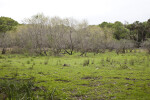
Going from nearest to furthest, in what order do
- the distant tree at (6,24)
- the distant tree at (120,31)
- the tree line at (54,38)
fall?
1. the tree line at (54,38)
2. the distant tree at (6,24)
3. the distant tree at (120,31)

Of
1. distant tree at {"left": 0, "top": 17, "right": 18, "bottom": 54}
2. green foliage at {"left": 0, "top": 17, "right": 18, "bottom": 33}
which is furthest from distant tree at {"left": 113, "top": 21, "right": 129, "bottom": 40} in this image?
green foliage at {"left": 0, "top": 17, "right": 18, "bottom": 33}

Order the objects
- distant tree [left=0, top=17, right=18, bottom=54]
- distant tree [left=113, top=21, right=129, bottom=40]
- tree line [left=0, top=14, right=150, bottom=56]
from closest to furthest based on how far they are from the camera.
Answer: tree line [left=0, top=14, right=150, bottom=56] → distant tree [left=0, top=17, right=18, bottom=54] → distant tree [left=113, top=21, right=129, bottom=40]

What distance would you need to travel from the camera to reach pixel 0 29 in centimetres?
3884

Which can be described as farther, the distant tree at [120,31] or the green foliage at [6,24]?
the distant tree at [120,31]

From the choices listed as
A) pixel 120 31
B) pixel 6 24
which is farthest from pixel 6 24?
pixel 120 31

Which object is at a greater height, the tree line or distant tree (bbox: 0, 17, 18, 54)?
distant tree (bbox: 0, 17, 18, 54)

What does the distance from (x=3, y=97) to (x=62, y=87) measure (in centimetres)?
285

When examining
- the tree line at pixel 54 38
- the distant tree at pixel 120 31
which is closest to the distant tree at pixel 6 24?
the tree line at pixel 54 38

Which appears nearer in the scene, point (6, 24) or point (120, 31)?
point (6, 24)

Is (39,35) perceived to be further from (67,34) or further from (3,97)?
(3,97)

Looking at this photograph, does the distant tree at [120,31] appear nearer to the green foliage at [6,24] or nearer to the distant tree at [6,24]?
the distant tree at [6,24]

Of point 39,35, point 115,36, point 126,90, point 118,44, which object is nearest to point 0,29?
point 39,35

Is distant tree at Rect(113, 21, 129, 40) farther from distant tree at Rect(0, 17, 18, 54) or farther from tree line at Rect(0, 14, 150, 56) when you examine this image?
distant tree at Rect(0, 17, 18, 54)

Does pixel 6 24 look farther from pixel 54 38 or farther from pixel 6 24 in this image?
pixel 54 38
